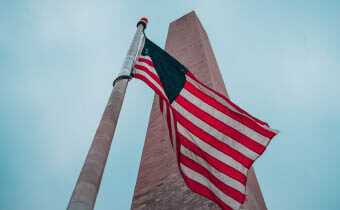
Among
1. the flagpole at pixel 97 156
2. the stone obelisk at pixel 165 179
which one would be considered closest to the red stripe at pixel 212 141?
the flagpole at pixel 97 156

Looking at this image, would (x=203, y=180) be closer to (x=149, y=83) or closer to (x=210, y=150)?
(x=210, y=150)

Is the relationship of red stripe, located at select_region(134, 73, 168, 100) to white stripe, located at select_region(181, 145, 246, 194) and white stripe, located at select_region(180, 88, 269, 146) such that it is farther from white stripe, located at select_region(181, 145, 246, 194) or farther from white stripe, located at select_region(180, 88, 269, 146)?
white stripe, located at select_region(181, 145, 246, 194)

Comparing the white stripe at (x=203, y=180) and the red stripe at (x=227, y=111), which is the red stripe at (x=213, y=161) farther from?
the red stripe at (x=227, y=111)

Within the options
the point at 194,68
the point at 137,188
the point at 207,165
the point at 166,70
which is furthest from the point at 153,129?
the point at 207,165

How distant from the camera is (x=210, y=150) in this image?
5.37 metres

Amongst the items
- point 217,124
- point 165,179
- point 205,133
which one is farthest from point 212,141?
point 165,179

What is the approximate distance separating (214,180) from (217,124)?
3.44 ft

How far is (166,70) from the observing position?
6.04 metres

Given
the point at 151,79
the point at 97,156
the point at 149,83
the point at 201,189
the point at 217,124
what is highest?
the point at 151,79

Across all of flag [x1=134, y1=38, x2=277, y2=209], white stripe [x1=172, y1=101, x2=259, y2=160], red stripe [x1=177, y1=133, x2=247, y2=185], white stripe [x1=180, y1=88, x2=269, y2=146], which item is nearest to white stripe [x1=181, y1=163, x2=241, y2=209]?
flag [x1=134, y1=38, x2=277, y2=209]

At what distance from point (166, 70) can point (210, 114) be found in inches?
47.8

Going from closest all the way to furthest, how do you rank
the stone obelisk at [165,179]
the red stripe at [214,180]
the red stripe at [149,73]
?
the red stripe at [214,180]
the red stripe at [149,73]
the stone obelisk at [165,179]

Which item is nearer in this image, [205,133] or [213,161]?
[213,161]

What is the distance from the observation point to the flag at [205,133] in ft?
16.7
